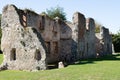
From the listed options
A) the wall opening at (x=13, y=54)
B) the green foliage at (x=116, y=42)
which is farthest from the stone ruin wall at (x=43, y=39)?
the green foliage at (x=116, y=42)

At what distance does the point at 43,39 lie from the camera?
2370 cm

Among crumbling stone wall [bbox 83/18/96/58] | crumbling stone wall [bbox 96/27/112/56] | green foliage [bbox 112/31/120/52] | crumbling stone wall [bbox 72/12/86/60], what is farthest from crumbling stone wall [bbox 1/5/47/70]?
green foliage [bbox 112/31/120/52]

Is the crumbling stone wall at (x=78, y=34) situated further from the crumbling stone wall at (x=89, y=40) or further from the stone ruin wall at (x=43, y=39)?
the crumbling stone wall at (x=89, y=40)

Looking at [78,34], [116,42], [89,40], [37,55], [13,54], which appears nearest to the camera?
[37,55]

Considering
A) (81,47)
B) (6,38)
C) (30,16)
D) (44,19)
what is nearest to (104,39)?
(81,47)

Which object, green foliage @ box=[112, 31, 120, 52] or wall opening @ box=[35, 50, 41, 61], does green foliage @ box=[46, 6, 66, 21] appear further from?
wall opening @ box=[35, 50, 41, 61]

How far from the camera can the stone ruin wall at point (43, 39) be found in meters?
22.5

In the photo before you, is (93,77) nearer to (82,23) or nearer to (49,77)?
(49,77)

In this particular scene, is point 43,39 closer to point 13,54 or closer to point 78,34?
point 13,54

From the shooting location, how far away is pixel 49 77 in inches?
656

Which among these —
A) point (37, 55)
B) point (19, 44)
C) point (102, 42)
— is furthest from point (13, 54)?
point (102, 42)

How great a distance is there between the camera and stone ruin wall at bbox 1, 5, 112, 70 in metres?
22.5

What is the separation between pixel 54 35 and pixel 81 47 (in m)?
3.36

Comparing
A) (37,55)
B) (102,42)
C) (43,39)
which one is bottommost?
(37,55)
